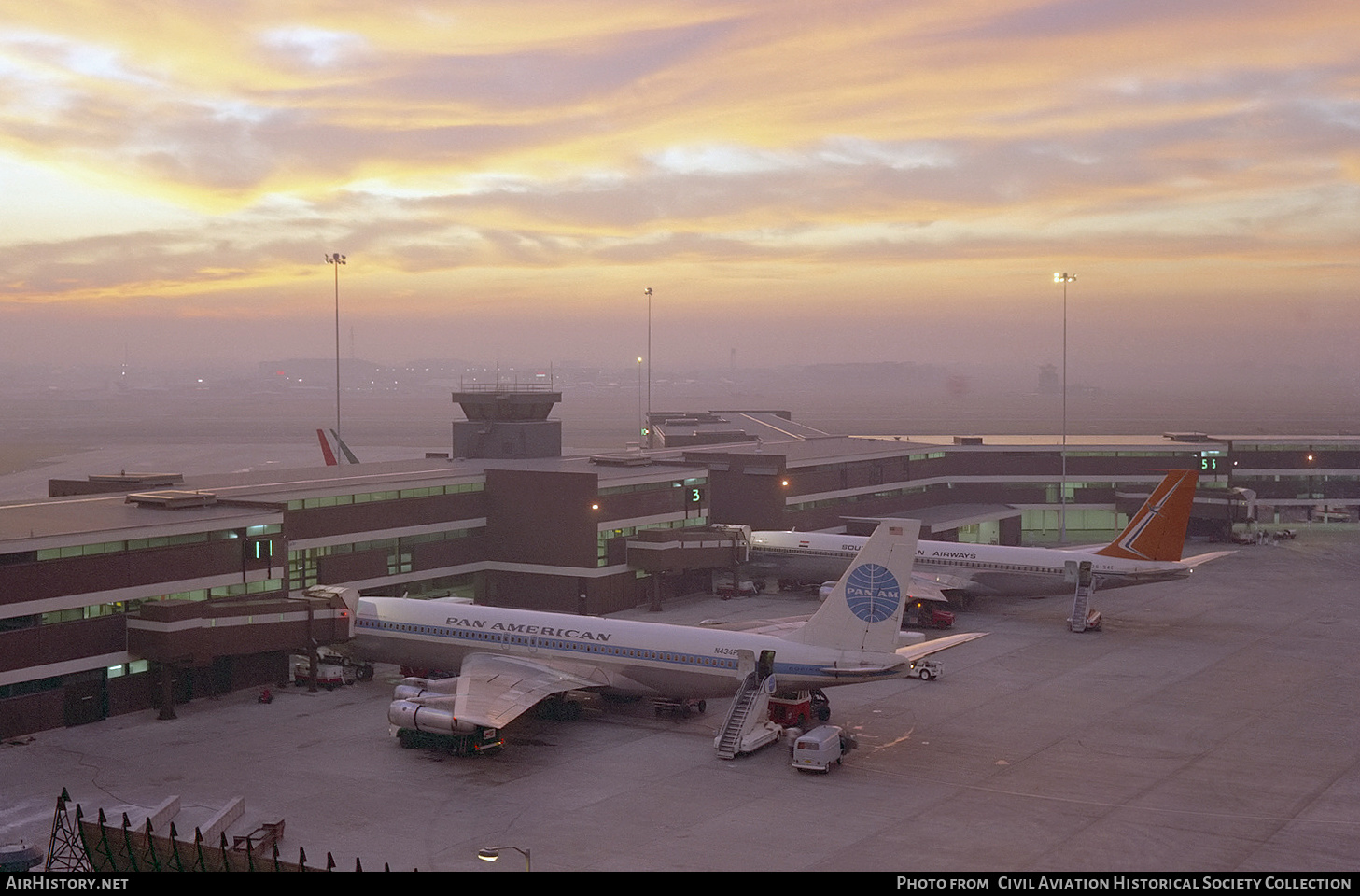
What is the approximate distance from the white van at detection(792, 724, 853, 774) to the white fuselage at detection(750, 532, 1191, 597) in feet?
84.5

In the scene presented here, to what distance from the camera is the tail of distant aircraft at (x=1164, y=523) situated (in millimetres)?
71875

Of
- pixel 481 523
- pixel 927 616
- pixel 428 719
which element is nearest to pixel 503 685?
pixel 428 719

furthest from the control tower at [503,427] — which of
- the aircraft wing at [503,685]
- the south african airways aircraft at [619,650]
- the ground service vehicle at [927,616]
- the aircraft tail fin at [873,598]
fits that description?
the aircraft tail fin at [873,598]

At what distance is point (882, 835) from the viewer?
36.8 meters

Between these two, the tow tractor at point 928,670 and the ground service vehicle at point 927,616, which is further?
the ground service vehicle at point 927,616

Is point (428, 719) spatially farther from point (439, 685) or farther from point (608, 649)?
point (608, 649)

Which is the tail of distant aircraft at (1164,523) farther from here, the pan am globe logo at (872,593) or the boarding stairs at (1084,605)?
the pan am globe logo at (872,593)

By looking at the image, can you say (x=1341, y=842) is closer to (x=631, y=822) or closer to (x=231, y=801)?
(x=631, y=822)

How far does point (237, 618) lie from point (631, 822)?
2328 centimetres

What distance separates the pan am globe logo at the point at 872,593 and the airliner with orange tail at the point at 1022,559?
24589mm

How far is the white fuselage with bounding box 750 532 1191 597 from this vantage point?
72.4 meters

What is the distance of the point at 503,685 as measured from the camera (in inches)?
1946

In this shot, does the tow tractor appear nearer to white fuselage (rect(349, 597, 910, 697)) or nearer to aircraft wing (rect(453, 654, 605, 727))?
white fuselage (rect(349, 597, 910, 697))

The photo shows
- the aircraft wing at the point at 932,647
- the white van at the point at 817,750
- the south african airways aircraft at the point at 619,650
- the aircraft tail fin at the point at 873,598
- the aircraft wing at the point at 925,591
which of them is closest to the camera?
the white van at the point at 817,750
